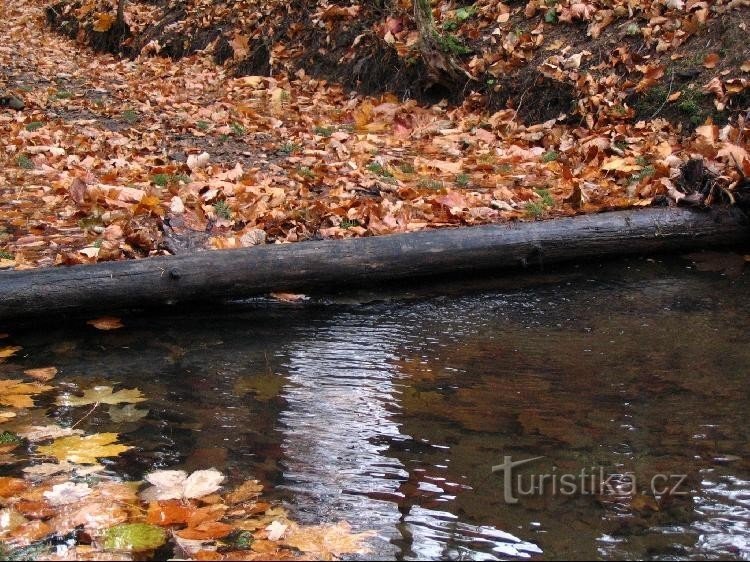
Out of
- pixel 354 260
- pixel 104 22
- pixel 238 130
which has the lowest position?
pixel 354 260

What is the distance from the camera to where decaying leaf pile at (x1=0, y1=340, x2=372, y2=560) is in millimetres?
2170

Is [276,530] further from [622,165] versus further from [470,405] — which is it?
[622,165]

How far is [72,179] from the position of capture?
5.88m

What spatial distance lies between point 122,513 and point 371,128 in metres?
6.02

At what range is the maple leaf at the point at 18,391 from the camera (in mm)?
3146

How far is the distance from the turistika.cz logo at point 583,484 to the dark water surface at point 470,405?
0.01 metres

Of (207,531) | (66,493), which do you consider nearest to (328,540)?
(207,531)

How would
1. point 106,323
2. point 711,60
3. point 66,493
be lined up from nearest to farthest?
point 66,493, point 106,323, point 711,60

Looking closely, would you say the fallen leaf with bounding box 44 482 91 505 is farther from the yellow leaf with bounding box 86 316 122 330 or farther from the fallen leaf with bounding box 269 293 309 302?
the fallen leaf with bounding box 269 293 309 302

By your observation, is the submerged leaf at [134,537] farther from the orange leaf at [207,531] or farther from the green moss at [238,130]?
the green moss at [238,130]

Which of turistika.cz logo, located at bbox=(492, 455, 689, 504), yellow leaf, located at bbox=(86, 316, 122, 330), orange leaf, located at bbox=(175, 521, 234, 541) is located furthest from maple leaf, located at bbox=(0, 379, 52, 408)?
turistika.cz logo, located at bbox=(492, 455, 689, 504)

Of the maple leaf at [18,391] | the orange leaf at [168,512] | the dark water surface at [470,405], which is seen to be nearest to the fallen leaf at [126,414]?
the dark water surface at [470,405]

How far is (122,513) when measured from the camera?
2326 millimetres

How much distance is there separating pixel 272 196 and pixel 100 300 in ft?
5.85
